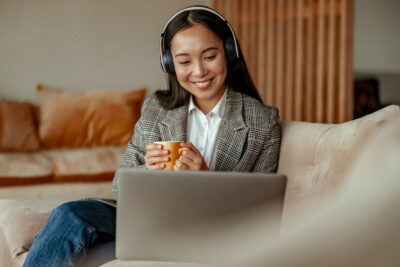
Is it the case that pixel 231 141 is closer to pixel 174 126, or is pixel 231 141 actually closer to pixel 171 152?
pixel 174 126

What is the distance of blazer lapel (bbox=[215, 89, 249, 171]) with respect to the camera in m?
1.59

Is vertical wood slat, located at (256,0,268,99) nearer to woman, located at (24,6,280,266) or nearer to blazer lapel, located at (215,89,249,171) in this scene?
woman, located at (24,6,280,266)

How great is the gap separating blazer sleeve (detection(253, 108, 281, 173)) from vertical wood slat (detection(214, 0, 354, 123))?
2126mm

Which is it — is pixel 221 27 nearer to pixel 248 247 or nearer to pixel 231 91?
pixel 231 91

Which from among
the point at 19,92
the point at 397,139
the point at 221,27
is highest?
the point at 221,27

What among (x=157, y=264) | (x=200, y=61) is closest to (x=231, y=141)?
(x=200, y=61)

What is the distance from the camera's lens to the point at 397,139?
2.72 feet

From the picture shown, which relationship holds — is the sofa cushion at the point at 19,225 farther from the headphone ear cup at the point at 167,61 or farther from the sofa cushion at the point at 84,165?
the sofa cushion at the point at 84,165

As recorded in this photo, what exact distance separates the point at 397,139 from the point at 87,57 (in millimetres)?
3812

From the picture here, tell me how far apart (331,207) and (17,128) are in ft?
10.7

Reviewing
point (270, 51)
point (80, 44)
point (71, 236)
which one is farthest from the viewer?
point (80, 44)

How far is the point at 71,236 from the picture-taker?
1292mm

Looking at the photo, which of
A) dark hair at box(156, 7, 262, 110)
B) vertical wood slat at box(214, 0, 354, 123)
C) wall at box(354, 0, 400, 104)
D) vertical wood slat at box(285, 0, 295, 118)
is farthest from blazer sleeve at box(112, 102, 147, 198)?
wall at box(354, 0, 400, 104)

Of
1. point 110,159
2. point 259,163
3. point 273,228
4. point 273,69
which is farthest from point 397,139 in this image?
point 273,69
